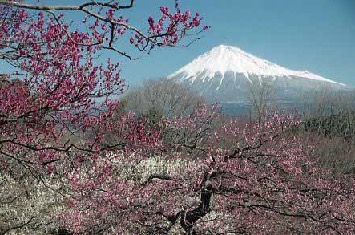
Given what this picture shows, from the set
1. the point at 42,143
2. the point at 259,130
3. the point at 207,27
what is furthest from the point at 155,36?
the point at 259,130

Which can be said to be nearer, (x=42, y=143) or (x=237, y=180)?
(x=42, y=143)

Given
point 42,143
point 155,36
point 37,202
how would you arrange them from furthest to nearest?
point 37,202 → point 42,143 → point 155,36

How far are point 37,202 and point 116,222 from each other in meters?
6.76

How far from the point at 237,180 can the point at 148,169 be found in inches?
420

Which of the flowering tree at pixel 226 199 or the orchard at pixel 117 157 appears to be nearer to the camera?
the orchard at pixel 117 157

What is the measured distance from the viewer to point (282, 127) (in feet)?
37.0

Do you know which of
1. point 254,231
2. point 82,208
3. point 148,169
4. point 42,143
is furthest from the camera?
point 148,169

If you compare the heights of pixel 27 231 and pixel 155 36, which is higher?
pixel 155 36

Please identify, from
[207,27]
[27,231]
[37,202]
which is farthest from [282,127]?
[37,202]

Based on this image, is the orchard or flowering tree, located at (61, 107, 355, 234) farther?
flowering tree, located at (61, 107, 355, 234)

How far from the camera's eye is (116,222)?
9.98 meters

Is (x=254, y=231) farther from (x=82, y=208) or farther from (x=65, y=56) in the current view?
(x=65, y=56)

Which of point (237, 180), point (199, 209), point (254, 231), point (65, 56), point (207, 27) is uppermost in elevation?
point (207, 27)

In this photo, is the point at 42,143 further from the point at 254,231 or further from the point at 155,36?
the point at 254,231
